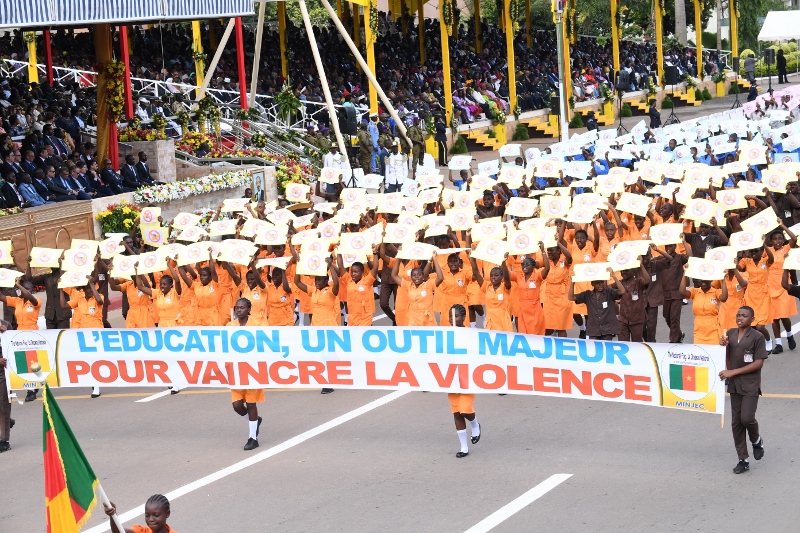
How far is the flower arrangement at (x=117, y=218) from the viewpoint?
24.6m

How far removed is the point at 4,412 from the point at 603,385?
6233mm

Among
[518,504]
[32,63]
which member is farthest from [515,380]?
[32,63]

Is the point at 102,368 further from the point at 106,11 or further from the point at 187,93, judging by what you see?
the point at 187,93

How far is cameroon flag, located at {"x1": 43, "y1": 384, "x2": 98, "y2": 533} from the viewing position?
7.93 m

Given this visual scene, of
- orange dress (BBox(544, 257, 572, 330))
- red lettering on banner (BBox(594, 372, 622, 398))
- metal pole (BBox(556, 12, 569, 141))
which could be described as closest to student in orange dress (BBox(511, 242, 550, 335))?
orange dress (BBox(544, 257, 572, 330))

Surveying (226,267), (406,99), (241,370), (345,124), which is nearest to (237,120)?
(345,124)

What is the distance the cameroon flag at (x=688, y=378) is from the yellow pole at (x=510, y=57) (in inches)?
1175

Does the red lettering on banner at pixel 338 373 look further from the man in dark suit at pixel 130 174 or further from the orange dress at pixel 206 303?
the man in dark suit at pixel 130 174

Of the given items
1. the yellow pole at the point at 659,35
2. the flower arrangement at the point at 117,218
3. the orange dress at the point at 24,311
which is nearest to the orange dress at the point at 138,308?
the orange dress at the point at 24,311

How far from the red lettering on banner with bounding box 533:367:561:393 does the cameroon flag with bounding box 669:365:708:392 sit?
1.24 metres

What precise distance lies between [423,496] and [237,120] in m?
22.7

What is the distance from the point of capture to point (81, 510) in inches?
316

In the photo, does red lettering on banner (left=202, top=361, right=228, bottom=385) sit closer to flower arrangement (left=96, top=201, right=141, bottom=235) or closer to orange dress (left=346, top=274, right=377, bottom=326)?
orange dress (left=346, top=274, right=377, bottom=326)

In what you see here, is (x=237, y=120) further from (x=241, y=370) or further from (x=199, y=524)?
(x=199, y=524)
